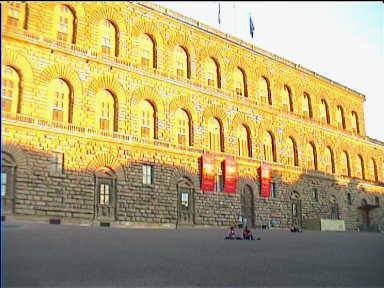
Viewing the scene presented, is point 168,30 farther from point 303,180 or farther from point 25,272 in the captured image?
point 25,272

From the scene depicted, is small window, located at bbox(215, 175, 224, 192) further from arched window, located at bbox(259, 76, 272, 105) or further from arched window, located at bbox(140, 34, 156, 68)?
arched window, located at bbox(140, 34, 156, 68)

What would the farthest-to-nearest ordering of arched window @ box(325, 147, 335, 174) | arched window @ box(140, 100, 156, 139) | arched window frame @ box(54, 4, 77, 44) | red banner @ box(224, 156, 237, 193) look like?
arched window @ box(325, 147, 335, 174)
red banner @ box(224, 156, 237, 193)
arched window @ box(140, 100, 156, 139)
arched window frame @ box(54, 4, 77, 44)

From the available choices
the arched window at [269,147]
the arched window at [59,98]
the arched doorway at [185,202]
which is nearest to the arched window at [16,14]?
the arched window at [59,98]

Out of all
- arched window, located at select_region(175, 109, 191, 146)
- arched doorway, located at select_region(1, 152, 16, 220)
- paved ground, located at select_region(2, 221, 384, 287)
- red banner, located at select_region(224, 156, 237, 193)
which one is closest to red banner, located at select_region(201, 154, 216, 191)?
red banner, located at select_region(224, 156, 237, 193)

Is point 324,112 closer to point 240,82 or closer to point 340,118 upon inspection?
point 340,118

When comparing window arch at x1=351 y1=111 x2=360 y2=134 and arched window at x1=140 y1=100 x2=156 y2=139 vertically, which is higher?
window arch at x1=351 y1=111 x2=360 y2=134

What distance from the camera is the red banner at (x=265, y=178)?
2917 centimetres

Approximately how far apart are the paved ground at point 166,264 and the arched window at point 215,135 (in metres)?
13.2

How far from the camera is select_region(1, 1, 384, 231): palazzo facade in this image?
64.7 feet

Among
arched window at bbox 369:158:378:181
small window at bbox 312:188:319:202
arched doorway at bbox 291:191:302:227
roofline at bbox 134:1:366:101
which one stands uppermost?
roofline at bbox 134:1:366:101

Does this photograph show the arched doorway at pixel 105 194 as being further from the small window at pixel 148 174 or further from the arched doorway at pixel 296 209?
the arched doorway at pixel 296 209

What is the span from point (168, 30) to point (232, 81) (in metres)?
5.70

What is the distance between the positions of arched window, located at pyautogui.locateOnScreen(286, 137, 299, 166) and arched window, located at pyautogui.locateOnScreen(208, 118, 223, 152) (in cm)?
698

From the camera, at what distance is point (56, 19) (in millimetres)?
21391
